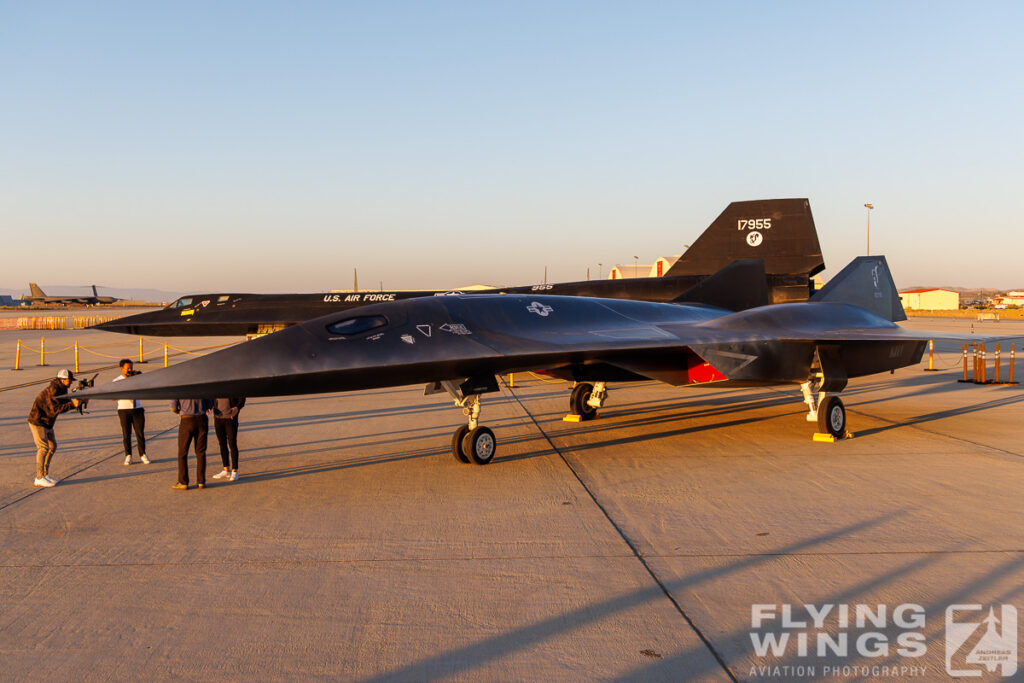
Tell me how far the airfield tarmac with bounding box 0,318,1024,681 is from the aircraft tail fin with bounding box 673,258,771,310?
14.5ft

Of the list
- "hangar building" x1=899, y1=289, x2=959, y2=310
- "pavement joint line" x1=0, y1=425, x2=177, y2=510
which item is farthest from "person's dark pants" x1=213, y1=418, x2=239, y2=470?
"hangar building" x1=899, y1=289, x2=959, y2=310

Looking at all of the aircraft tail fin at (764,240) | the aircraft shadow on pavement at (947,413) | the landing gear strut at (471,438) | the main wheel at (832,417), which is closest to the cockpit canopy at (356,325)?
the landing gear strut at (471,438)

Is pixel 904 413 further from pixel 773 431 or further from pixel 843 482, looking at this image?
pixel 843 482

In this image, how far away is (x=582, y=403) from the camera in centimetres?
1421

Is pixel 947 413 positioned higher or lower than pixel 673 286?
lower

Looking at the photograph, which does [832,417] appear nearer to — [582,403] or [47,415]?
[582,403]

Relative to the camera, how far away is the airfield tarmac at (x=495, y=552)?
4.54 meters

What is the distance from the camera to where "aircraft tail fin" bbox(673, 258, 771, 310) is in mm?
16047

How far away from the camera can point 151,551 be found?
257 inches

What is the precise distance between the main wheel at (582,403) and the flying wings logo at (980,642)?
9.17m

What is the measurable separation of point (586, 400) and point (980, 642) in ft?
32.0


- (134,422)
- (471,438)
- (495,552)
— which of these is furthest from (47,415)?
(495,552)

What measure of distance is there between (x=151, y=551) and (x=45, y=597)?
42.7 inches

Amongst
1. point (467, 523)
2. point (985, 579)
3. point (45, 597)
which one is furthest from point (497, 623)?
point (985, 579)
